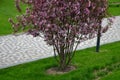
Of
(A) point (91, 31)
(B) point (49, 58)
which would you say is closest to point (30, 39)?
(B) point (49, 58)

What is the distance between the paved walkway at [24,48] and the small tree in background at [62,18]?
2.38m

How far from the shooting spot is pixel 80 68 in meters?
10.9

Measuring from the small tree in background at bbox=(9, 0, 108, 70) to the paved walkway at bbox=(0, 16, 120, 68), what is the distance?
93.8 inches

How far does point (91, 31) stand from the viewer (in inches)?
395

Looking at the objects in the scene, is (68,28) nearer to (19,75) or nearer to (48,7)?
(48,7)

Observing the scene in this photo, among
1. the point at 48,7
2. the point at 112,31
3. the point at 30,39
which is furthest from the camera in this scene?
the point at 112,31

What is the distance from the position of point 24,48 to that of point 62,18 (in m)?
4.66

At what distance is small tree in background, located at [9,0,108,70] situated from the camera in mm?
9500

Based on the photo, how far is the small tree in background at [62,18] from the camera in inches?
374

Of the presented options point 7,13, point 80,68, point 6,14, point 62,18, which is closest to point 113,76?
point 80,68

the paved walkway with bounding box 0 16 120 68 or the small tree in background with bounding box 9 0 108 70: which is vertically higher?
the small tree in background with bounding box 9 0 108 70

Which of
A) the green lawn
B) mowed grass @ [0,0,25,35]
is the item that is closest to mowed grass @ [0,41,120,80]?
the green lawn

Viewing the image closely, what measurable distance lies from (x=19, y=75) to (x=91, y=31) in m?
2.44

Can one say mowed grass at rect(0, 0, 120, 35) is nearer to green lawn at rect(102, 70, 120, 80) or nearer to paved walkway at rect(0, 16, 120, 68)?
paved walkway at rect(0, 16, 120, 68)
